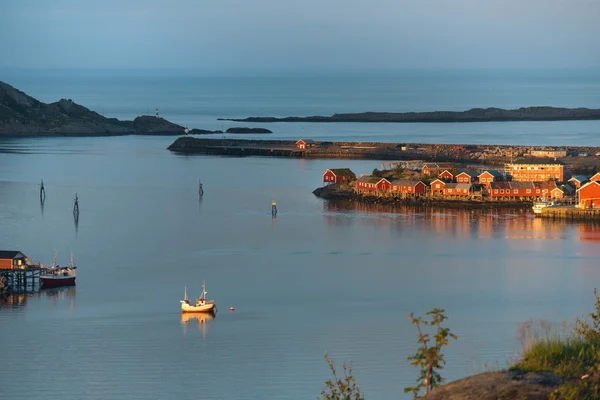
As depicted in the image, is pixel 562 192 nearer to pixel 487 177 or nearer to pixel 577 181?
pixel 577 181

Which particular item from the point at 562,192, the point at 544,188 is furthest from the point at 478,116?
the point at 562,192

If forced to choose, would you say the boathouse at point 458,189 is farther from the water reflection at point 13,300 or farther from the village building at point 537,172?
the water reflection at point 13,300

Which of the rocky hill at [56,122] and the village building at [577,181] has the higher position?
the rocky hill at [56,122]

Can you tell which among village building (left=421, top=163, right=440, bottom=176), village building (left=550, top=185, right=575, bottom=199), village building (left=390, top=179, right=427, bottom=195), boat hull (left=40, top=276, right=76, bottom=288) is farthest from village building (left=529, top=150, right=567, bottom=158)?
boat hull (left=40, top=276, right=76, bottom=288)

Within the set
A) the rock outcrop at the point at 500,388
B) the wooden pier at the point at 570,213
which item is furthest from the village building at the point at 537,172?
the rock outcrop at the point at 500,388

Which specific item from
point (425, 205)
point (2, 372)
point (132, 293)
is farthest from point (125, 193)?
point (2, 372)

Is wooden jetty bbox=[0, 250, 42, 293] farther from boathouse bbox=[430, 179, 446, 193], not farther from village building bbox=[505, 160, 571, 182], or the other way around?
village building bbox=[505, 160, 571, 182]
